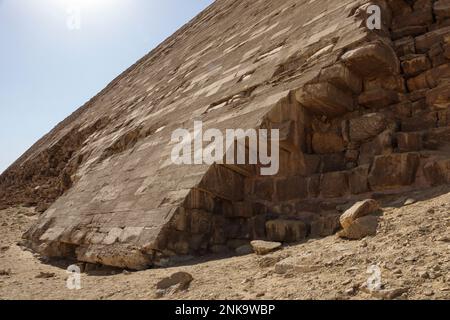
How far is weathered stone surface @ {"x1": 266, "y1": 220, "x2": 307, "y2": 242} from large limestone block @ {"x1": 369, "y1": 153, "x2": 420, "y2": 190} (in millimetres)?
632

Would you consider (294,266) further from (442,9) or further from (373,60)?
(442,9)

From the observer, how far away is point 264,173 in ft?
11.2

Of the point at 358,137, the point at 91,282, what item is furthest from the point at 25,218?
the point at 358,137

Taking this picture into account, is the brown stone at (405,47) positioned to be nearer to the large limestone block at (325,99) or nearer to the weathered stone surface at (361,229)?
the large limestone block at (325,99)

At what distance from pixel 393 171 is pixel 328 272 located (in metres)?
1.22

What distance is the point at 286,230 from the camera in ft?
9.80

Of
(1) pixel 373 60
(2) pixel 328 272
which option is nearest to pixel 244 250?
(2) pixel 328 272

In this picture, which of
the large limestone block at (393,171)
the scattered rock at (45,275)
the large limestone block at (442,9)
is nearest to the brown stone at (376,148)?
the large limestone block at (393,171)

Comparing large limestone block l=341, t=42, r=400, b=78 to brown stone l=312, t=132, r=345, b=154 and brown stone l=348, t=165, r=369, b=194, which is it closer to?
brown stone l=312, t=132, r=345, b=154

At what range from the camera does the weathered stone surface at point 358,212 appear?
251 centimetres

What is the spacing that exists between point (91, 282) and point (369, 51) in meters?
2.91

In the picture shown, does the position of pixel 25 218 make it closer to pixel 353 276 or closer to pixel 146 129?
pixel 146 129

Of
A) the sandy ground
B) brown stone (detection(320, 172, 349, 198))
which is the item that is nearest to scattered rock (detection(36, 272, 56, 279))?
the sandy ground

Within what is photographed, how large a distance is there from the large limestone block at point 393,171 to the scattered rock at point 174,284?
1555mm
